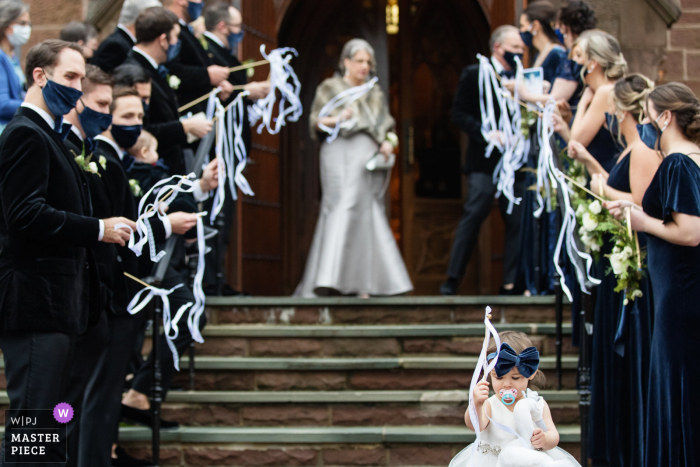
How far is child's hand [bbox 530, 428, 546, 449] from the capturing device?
290 centimetres

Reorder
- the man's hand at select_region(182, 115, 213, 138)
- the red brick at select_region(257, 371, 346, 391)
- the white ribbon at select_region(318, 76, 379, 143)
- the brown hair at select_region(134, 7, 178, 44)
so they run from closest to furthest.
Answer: the brown hair at select_region(134, 7, 178, 44) < the man's hand at select_region(182, 115, 213, 138) < the red brick at select_region(257, 371, 346, 391) < the white ribbon at select_region(318, 76, 379, 143)

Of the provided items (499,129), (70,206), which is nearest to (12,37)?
(70,206)

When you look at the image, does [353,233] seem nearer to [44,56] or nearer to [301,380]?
[301,380]

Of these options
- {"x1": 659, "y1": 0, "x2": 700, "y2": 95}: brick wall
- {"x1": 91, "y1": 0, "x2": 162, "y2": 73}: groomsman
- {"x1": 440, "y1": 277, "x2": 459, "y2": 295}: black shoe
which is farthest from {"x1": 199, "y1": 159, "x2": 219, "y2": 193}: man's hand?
{"x1": 659, "y1": 0, "x2": 700, "y2": 95}: brick wall

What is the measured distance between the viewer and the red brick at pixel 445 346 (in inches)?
214

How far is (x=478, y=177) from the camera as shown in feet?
21.7

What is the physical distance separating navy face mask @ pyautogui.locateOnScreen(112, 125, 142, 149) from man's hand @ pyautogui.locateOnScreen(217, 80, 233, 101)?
1.64 m

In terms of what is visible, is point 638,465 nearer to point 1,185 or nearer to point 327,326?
point 327,326

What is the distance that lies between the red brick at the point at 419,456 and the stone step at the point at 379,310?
3.88ft

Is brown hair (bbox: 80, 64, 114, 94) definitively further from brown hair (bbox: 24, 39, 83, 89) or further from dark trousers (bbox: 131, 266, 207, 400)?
dark trousers (bbox: 131, 266, 207, 400)

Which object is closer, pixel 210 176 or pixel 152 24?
pixel 210 176

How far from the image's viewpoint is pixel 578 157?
4.61 m

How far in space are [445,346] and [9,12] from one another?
3.50 metres

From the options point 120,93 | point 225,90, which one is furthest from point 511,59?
point 120,93
